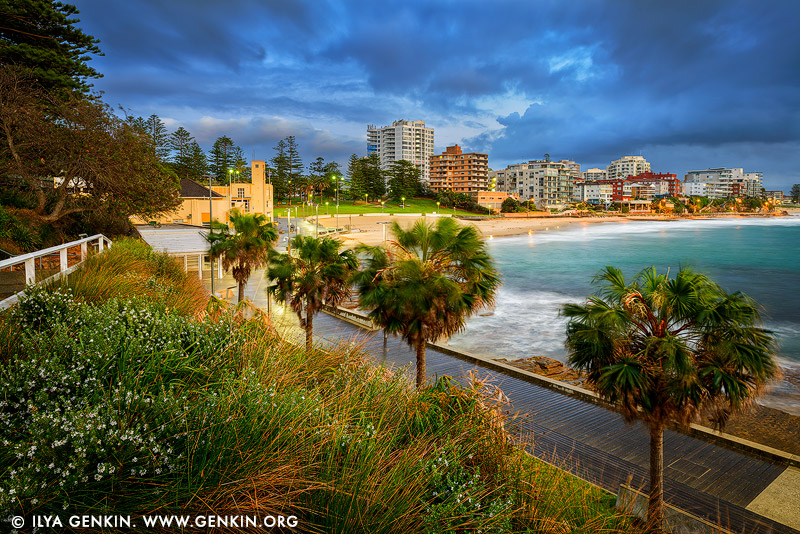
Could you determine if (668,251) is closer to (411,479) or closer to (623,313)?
(623,313)

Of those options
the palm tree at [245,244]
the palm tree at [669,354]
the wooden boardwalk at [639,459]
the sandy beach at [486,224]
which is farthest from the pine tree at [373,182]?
the palm tree at [669,354]

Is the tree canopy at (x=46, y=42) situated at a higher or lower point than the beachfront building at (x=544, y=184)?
lower

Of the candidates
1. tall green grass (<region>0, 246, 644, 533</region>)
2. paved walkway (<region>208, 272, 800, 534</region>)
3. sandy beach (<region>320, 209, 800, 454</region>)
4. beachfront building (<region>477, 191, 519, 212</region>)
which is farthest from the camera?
beachfront building (<region>477, 191, 519, 212</region>)

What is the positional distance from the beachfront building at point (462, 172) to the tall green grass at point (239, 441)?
541 ft

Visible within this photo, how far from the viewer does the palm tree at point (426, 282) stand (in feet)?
41.0

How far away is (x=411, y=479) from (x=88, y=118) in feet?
61.7

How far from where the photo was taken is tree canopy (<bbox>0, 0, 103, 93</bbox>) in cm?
1916

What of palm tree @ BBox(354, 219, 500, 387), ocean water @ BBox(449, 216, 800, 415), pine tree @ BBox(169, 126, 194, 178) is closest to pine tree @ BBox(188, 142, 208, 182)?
pine tree @ BBox(169, 126, 194, 178)

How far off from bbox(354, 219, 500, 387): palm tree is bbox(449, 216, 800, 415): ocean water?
199 inches

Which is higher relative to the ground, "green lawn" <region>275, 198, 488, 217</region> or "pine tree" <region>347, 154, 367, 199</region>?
"pine tree" <region>347, 154, 367, 199</region>

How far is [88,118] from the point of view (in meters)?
16.8

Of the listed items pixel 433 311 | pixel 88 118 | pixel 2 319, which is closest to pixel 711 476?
pixel 433 311

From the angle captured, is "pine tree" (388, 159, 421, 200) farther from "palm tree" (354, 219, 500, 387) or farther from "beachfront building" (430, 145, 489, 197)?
"palm tree" (354, 219, 500, 387)

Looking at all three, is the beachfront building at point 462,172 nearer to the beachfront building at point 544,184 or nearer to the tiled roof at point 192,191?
the beachfront building at point 544,184
